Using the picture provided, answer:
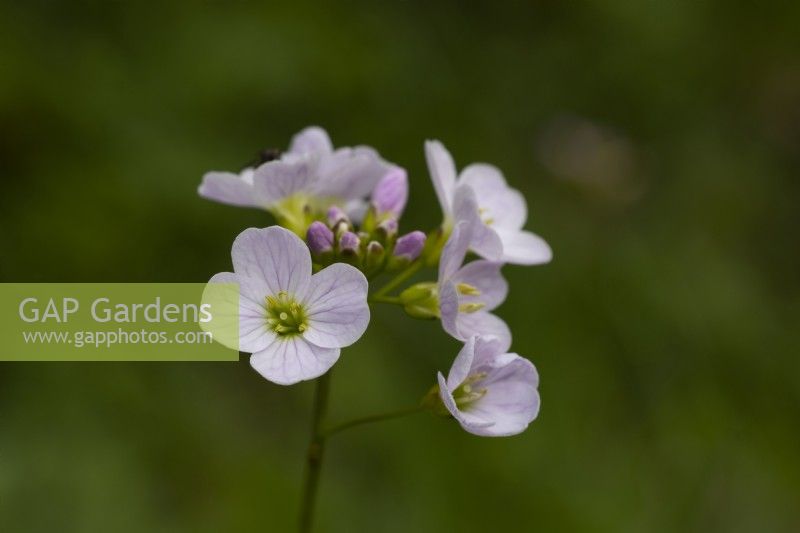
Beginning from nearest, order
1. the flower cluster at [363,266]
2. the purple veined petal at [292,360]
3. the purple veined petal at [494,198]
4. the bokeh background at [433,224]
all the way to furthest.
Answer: the purple veined petal at [292,360] → the flower cluster at [363,266] → the purple veined petal at [494,198] → the bokeh background at [433,224]

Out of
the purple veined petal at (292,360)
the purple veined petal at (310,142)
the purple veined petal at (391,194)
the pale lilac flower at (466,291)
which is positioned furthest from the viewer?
the purple veined petal at (310,142)

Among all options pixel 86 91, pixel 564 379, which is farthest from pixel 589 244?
pixel 86 91

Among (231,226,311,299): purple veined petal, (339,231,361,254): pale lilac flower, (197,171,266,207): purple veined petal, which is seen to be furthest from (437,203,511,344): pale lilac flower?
(197,171,266,207): purple veined petal

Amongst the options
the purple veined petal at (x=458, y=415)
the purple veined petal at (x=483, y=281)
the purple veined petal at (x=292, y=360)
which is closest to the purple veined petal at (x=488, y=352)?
the purple veined petal at (x=458, y=415)

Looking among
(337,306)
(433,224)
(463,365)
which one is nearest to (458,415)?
(463,365)

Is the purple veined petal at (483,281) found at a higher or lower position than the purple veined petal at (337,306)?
higher

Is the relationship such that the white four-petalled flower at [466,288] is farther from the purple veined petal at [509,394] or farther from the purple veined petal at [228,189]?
the purple veined petal at [228,189]

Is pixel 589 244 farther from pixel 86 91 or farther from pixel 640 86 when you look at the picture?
pixel 86 91

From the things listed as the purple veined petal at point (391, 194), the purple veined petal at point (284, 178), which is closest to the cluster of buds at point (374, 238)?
the purple veined petal at point (391, 194)

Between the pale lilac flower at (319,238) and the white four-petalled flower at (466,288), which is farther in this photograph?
the pale lilac flower at (319,238)

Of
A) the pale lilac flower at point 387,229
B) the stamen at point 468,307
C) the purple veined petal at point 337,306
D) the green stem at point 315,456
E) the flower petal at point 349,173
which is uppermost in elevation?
the flower petal at point 349,173
